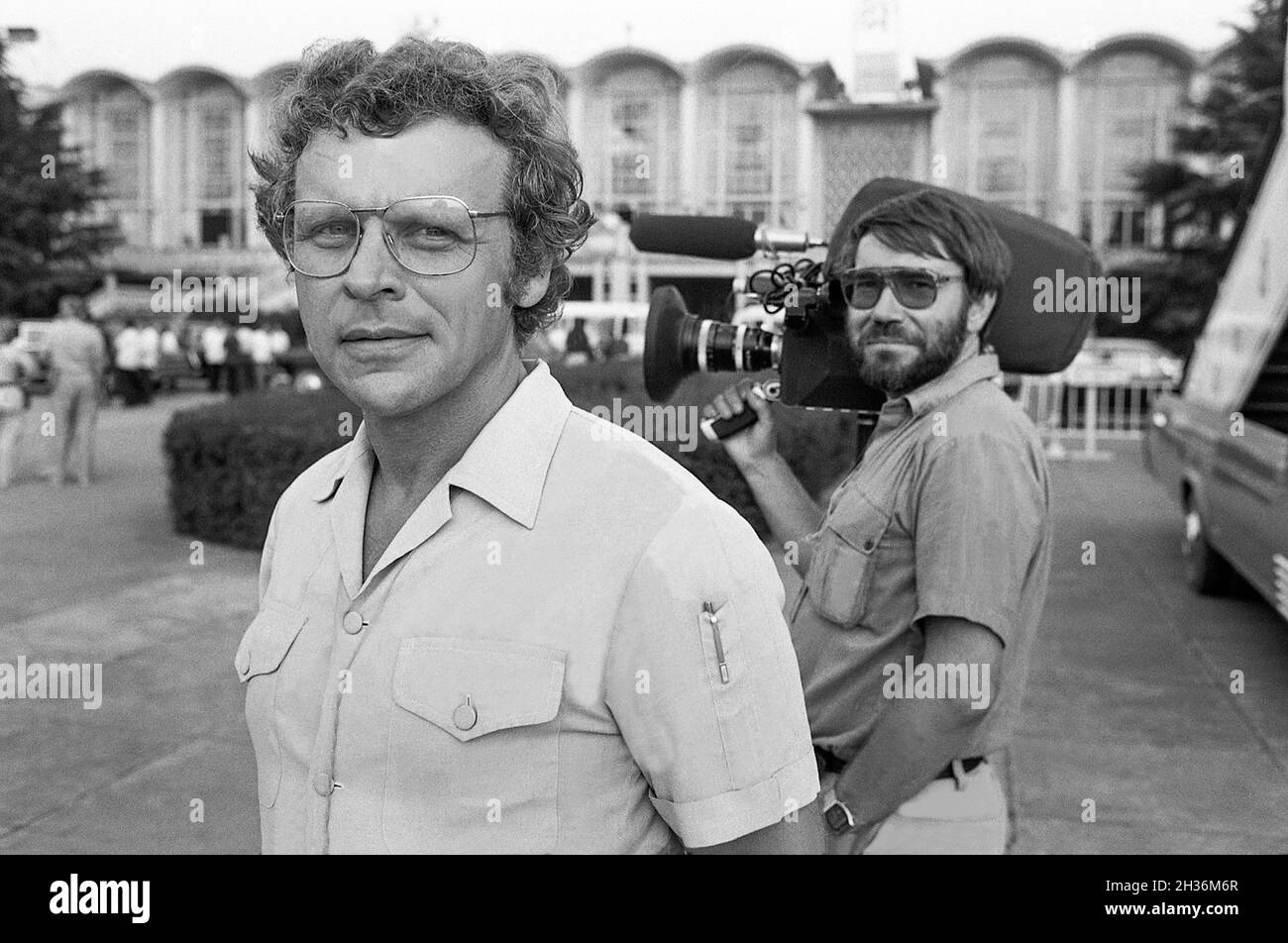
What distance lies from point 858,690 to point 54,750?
3679 millimetres

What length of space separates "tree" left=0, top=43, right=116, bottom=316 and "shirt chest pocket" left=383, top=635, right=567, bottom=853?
2895 centimetres

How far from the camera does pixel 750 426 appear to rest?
262 cm

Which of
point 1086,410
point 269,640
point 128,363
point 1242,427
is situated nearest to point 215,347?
point 128,363

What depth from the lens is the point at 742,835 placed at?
59.1 inches

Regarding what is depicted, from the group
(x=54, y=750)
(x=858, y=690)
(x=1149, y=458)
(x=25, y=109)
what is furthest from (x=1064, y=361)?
(x=25, y=109)

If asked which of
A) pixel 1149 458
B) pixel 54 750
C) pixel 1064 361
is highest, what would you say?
pixel 1064 361

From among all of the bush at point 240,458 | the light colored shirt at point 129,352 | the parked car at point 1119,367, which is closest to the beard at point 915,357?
Result: the bush at point 240,458

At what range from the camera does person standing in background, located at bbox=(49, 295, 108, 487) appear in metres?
11.4

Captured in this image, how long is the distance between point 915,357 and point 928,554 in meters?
0.36

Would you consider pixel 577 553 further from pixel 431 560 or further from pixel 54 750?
pixel 54 750

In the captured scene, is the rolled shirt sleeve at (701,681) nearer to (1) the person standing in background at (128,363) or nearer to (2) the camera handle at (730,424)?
(2) the camera handle at (730,424)

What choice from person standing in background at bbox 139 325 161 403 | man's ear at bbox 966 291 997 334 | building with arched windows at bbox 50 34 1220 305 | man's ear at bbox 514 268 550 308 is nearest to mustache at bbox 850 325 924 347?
man's ear at bbox 966 291 997 334

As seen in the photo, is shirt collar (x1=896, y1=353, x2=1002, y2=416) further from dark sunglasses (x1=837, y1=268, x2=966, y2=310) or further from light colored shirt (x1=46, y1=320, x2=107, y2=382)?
light colored shirt (x1=46, y1=320, x2=107, y2=382)

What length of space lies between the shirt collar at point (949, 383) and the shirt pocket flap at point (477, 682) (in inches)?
44.2
